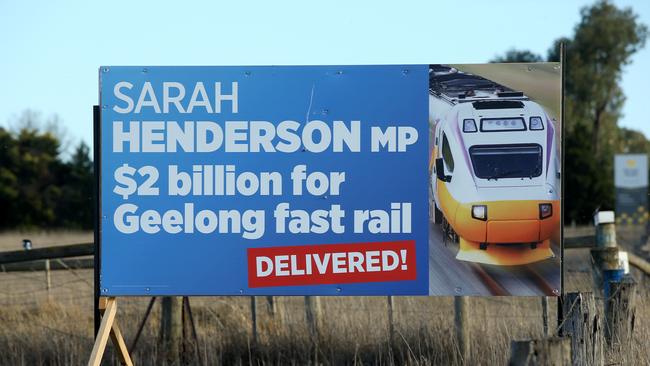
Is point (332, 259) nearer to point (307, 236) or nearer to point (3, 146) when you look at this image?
point (307, 236)

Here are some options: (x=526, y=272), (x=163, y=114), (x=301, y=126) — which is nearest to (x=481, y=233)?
(x=526, y=272)

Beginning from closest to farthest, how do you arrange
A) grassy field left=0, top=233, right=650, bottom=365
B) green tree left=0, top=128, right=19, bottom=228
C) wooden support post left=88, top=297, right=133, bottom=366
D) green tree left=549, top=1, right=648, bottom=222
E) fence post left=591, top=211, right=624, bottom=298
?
wooden support post left=88, top=297, right=133, bottom=366
grassy field left=0, top=233, right=650, bottom=365
fence post left=591, top=211, right=624, bottom=298
green tree left=0, top=128, right=19, bottom=228
green tree left=549, top=1, right=648, bottom=222

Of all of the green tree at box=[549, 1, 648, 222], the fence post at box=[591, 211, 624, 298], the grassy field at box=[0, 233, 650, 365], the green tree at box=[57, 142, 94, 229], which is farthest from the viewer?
the green tree at box=[549, 1, 648, 222]

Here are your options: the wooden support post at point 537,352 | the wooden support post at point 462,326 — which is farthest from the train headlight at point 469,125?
the wooden support post at point 537,352

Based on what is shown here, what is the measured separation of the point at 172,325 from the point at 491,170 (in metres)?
3.84

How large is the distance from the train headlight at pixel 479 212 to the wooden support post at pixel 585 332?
834 mm

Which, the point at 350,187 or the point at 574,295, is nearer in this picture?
the point at 574,295

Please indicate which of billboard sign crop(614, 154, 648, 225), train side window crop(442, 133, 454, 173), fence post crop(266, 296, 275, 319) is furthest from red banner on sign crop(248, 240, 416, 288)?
billboard sign crop(614, 154, 648, 225)

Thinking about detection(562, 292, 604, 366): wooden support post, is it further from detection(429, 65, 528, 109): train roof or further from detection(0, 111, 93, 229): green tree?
detection(0, 111, 93, 229): green tree

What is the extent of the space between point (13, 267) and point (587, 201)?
39.6m

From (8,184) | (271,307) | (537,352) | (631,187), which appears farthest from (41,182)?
(537,352)

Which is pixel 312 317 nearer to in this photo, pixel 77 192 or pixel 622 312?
pixel 622 312

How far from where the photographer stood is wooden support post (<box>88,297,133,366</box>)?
635 cm

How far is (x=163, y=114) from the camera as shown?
6.61 m
